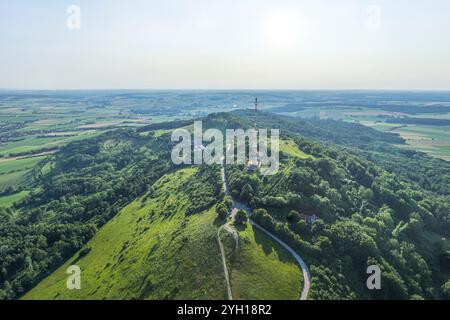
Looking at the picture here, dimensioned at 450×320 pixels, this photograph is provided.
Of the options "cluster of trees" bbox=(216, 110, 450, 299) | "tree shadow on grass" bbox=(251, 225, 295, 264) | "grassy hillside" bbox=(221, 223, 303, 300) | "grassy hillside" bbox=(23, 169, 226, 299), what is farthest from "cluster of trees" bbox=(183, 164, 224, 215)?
"grassy hillside" bbox=(221, 223, 303, 300)

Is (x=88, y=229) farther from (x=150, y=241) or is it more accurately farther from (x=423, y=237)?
(x=423, y=237)

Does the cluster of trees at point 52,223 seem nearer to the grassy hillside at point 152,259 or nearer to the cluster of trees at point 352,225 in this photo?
the grassy hillside at point 152,259

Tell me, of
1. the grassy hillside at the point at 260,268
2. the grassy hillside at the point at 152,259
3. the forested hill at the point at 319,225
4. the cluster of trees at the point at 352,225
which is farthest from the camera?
the forested hill at the point at 319,225

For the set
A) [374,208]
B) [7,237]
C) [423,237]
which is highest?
[374,208]

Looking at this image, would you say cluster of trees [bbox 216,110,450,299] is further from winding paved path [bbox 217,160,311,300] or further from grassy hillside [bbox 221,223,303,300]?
grassy hillside [bbox 221,223,303,300]

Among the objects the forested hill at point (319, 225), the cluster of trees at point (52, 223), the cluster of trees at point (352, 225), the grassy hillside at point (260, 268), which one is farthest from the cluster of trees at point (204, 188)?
the cluster of trees at point (52, 223)

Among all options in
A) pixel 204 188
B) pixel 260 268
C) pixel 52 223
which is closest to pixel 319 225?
pixel 260 268

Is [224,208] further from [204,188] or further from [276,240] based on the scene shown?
[204,188]
